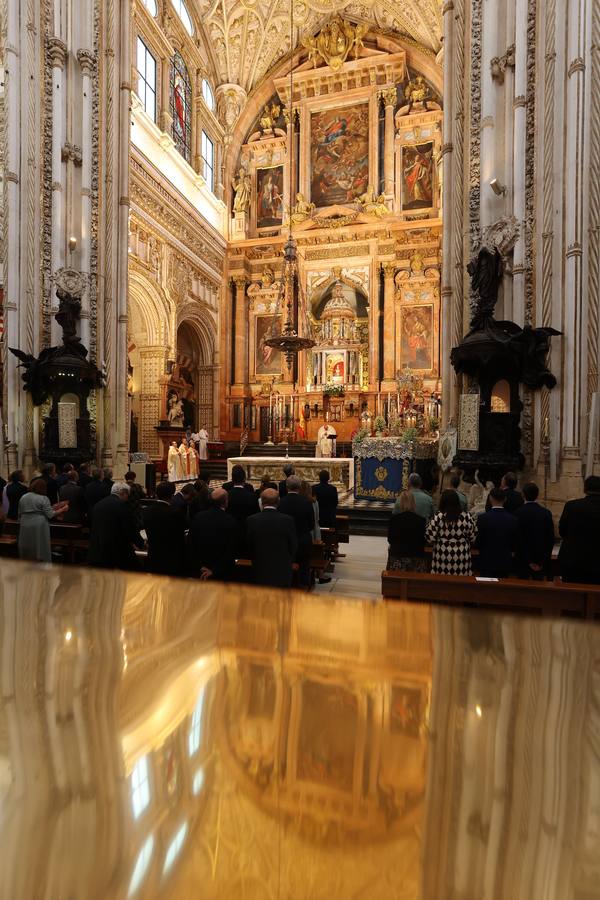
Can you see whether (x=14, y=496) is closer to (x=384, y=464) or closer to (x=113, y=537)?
(x=113, y=537)

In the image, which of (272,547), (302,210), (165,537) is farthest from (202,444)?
(272,547)

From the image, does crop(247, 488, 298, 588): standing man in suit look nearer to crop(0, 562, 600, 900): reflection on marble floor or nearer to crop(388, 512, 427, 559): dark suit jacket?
crop(388, 512, 427, 559): dark suit jacket

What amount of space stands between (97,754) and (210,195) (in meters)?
26.5

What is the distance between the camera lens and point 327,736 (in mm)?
1325

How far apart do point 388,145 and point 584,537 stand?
82.4 feet

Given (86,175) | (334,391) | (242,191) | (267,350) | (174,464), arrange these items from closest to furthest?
(86,175), (174,464), (334,391), (242,191), (267,350)

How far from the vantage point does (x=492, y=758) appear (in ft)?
4.04

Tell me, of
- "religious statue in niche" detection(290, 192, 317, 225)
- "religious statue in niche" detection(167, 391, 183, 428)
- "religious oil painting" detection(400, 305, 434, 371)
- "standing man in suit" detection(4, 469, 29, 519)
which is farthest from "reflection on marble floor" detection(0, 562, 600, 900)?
"religious statue in niche" detection(290, 192, 317, 225)

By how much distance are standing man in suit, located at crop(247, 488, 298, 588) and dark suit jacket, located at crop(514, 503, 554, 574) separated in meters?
2.11

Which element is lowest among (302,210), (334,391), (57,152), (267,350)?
(334,391)

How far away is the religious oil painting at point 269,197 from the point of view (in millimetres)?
26234

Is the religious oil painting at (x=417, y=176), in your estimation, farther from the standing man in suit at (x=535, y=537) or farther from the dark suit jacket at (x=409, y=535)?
the dark suit jacket at (x=409, y=535)

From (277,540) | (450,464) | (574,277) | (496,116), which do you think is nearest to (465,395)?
(450,464)

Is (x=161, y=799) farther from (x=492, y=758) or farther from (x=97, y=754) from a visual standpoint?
(x=492, y=758)
